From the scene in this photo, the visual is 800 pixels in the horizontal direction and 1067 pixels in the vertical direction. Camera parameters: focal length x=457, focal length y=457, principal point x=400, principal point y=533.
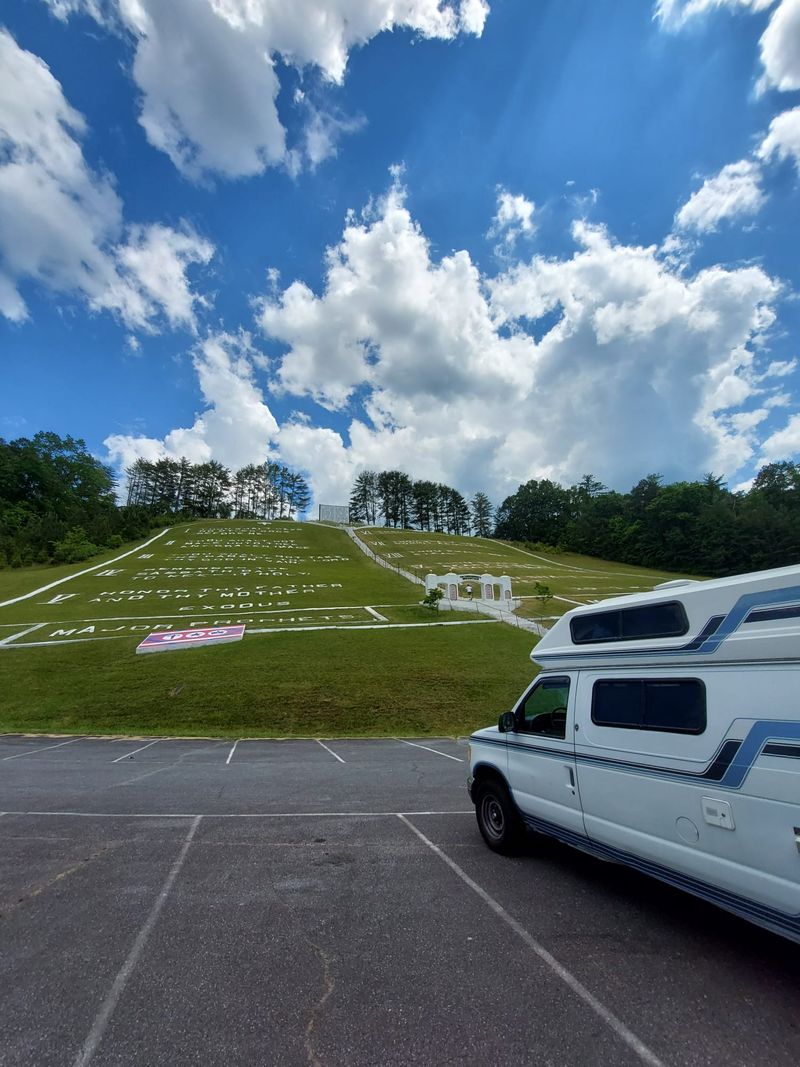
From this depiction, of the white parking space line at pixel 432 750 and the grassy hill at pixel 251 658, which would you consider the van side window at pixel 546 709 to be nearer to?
the white parking space line at pixel 432 750

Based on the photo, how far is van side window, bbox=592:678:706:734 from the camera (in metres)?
4.33

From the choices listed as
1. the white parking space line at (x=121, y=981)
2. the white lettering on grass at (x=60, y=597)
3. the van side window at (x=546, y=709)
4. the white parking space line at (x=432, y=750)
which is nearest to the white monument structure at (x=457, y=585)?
the white parking space line at (x=432, y=750)

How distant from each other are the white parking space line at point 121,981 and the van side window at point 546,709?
4675 mm

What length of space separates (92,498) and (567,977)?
138 metres

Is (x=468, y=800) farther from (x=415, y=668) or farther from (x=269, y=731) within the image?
(x=415, y=668)

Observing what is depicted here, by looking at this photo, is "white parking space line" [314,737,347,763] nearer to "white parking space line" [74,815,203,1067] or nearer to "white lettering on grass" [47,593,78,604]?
"white parking space line" [74,815,203,1067]

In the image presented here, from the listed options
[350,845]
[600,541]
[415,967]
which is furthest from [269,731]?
[600,541]

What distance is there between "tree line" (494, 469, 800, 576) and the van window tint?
104 m

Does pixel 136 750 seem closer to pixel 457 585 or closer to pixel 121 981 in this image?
pixel 121 981

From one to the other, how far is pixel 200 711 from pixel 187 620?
1906 cm

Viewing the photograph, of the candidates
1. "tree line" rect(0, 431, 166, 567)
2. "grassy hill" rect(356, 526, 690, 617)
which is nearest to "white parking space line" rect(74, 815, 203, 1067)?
"grassy hill" rect(356, 526, 690, 617)

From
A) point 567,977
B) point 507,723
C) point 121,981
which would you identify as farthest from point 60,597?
point 567,977

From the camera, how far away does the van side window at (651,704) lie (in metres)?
4.33

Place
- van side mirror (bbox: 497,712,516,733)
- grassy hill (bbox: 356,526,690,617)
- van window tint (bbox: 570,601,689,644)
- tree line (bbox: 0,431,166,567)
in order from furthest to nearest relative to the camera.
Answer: tree line (bbox: 0,431,166,567) → grassy hill (bbox: 356,526,690,617) → van side mirror (bbox: 497,712,516,733) → van window tint (bbox: 570,601,689,644)
